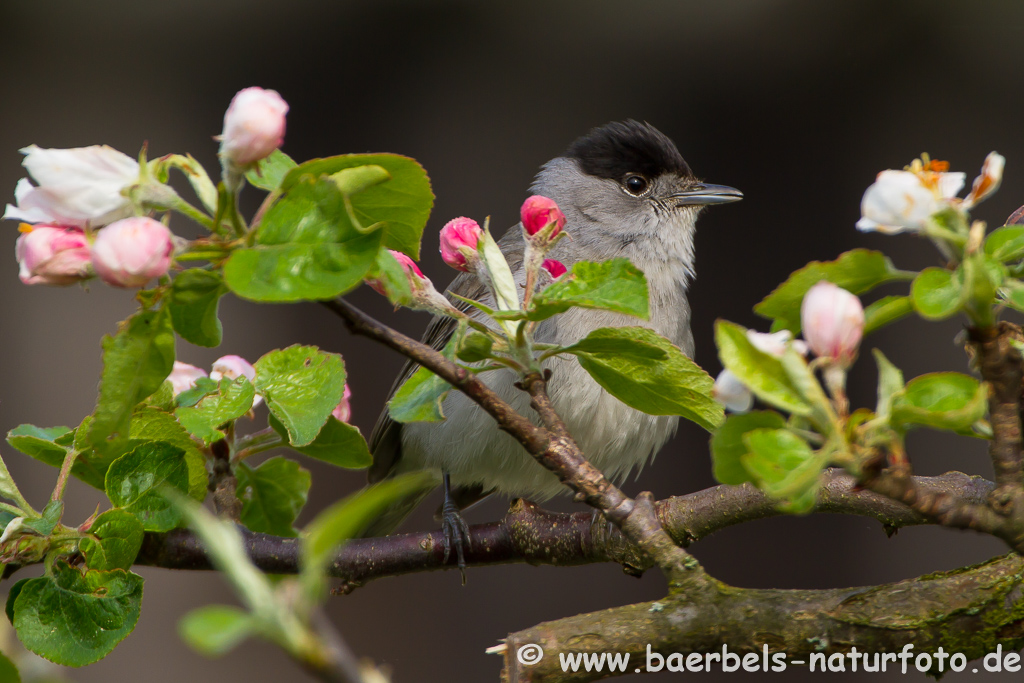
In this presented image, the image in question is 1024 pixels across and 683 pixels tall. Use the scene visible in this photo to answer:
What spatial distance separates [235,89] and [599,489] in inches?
128

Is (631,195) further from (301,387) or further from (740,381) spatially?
(740,381)

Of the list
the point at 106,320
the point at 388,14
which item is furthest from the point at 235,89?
the point at 106,320

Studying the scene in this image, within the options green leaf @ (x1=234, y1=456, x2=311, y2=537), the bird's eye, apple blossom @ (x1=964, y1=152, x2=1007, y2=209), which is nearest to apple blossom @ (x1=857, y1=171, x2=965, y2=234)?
apple blossom @ (x1=964, y1=152, x2=1007, y2=209)

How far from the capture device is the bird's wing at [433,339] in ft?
8.26

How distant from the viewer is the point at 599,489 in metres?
0.95

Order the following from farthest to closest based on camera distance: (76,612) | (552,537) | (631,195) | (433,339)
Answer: (631,195)
(433,339)
(552,537)
(76,612)

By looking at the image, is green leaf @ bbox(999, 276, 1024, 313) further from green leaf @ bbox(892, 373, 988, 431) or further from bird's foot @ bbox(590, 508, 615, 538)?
bird's foot @ bbox(590, 508, 615, 538)

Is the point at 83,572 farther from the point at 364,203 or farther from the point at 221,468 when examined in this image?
the point at 364,203

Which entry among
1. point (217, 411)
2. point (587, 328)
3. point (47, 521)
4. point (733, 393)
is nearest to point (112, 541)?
point (47, 521)

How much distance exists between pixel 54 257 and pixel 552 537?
0.91 m

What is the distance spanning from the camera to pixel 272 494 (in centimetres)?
133

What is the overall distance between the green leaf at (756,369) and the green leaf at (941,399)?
0.21 ft

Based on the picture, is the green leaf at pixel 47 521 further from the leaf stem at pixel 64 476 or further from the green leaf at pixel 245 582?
the green leaf at pixel 245 582

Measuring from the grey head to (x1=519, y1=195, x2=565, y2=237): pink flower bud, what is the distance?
1557 millimetres
